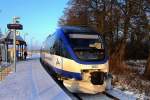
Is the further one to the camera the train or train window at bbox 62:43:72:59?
train window at bbox 62:43:72:59

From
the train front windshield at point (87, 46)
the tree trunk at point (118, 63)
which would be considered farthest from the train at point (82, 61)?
the tree trunk at point (118, 63)

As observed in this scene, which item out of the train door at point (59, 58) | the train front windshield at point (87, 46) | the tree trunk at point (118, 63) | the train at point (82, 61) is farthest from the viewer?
the tree trunk at point (118, 63)

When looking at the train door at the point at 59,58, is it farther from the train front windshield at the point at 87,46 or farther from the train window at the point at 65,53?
the train front windshield at the point at 87,46

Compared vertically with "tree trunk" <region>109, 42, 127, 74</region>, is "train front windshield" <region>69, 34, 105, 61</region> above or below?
above

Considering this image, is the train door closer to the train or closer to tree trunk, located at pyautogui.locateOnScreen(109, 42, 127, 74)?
the train

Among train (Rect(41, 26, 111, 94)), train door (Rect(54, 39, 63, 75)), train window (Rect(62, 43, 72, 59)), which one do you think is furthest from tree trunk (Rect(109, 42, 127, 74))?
train window (Rect(62, 43, 72, 59))

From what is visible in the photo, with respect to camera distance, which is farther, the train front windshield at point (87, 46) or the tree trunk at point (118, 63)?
the tree trunk at point (118, 63)

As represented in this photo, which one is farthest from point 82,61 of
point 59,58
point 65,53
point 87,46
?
point 59,58

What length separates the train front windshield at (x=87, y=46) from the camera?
16.1 metres

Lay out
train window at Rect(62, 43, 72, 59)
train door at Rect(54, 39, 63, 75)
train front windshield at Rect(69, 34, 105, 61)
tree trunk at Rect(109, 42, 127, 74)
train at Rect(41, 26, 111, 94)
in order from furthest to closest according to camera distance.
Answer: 1. tree trunk at Rect(109, 42, 127, 74)
2. train door at Rect(54, 39, 63, 75)
3. train window at Rect(62, 43, 72, 59)
4. train front windshield at Rect(69, 34, 105, 61)
5. train at Rect(41, 26, 111, 94)

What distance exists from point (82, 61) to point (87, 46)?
1054mm

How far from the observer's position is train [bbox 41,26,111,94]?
51.1ft

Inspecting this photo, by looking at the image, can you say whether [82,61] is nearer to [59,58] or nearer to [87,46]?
[87,46]

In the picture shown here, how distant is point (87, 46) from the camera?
54.3 ft
